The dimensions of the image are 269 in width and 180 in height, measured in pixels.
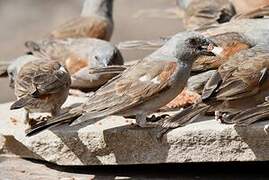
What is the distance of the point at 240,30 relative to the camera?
7223mm

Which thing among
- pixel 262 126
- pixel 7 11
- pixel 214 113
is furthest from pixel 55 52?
pixel 7 11

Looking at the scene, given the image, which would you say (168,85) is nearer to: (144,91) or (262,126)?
(144,91)

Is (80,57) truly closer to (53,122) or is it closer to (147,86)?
(53,122)

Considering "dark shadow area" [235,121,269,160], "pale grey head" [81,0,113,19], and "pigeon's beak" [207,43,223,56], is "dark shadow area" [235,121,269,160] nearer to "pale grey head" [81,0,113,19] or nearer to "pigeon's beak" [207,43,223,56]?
"pigeon's beak" [207,43,223,56]

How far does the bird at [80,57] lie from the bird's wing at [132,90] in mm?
1982

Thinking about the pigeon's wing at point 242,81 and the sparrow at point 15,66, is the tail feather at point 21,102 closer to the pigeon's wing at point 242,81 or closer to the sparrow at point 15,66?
the pigeon's wing at point 242,81

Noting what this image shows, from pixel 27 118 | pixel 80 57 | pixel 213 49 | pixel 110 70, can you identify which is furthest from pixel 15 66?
pixel 213 49

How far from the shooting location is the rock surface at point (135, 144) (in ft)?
18.7

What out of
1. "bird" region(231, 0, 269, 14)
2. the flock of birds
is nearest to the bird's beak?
the flock of birds

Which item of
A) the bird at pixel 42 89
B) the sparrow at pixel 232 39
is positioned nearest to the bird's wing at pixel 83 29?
the sparrow at pixel 232 39

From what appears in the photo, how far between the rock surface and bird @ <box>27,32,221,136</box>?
0.19 meters

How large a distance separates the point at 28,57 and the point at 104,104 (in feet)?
10.7

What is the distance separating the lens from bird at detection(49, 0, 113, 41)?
10445 mm

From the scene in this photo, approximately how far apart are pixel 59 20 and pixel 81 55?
7.38m
